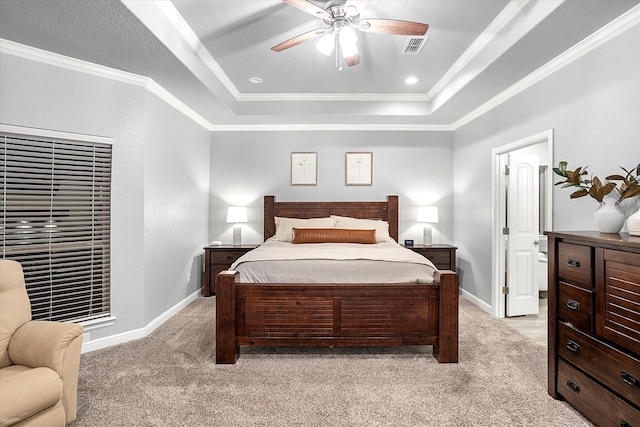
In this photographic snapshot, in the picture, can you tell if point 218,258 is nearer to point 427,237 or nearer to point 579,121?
point 427,237

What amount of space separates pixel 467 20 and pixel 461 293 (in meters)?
3.55

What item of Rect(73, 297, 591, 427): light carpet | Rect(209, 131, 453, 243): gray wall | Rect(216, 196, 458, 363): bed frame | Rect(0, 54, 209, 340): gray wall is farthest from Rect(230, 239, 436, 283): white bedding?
Rect(209, 131, 453, 243): gray wall

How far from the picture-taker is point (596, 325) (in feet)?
6.05

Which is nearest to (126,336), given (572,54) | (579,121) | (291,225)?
(291,225)

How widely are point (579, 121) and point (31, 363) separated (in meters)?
3.99

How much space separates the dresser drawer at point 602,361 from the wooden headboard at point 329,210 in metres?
2.94

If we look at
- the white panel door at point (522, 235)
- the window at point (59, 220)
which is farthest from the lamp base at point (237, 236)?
the white panel door at point (522, 235)

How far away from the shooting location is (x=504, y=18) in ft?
8.71

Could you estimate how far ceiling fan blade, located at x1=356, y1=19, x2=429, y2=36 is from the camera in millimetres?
2238

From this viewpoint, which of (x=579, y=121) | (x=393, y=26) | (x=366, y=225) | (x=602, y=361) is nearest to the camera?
(x=602, y=361)

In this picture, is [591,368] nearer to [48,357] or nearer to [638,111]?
[638,111]

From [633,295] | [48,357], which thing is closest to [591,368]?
[633,295]

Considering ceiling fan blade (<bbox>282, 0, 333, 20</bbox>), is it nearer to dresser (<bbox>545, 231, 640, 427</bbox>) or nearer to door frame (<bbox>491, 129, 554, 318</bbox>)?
dresser (<bbox>545, 231, 640, 427</bbox>)

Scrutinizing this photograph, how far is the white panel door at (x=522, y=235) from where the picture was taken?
3816 mm
